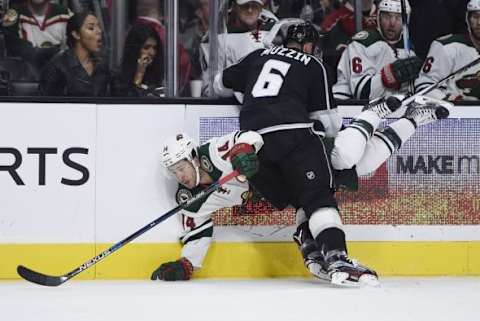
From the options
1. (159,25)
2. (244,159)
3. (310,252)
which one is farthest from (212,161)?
(159,25)

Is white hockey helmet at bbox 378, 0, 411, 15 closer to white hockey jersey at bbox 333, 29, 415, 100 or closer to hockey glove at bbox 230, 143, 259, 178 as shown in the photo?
white hockey jersey at bbox 333, 29, 415, 100

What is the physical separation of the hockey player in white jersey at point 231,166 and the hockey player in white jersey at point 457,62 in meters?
0.38

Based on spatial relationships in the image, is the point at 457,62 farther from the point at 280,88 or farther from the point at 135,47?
the point at 135,47

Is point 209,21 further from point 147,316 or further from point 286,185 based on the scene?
point 147,316

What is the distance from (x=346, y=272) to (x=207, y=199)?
0.75 m

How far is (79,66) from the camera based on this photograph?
5.40 meters

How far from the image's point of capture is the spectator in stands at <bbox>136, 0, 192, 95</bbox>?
5.41m

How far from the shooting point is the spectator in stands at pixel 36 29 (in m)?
A: 5.38

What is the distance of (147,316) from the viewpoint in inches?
155

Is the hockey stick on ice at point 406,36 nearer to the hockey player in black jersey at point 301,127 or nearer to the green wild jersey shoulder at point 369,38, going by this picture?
the green wild jersey shoulder at point 369,38

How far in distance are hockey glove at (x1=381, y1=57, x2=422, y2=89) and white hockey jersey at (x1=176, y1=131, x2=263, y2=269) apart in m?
0.83

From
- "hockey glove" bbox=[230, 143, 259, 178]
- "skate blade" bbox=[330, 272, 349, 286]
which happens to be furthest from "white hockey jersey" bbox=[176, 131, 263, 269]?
"skate blade" bbox=[330, 272, 349, 286]

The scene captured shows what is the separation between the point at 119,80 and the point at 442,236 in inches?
62.7

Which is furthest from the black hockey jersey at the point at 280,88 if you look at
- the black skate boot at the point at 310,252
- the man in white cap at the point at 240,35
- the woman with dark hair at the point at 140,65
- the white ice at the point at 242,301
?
the white ice at the point at 242,301
